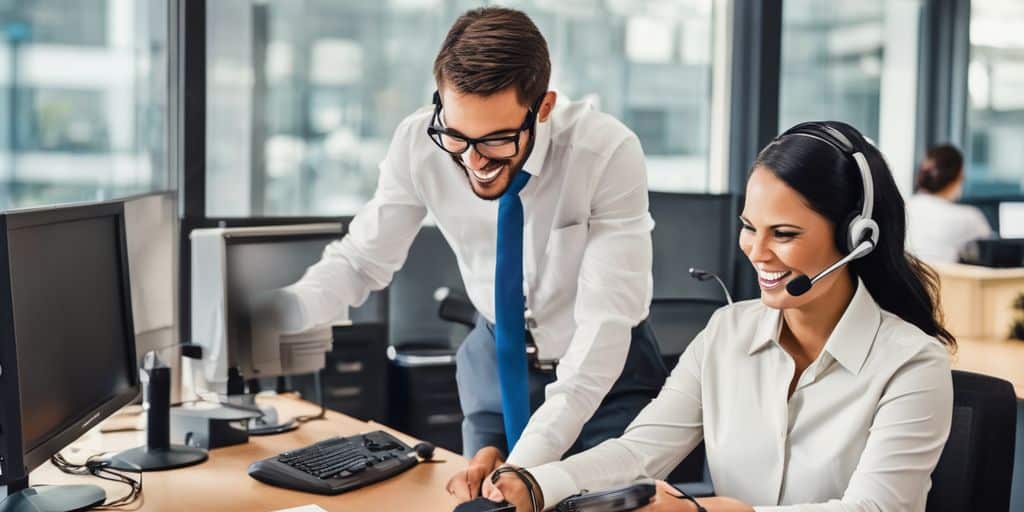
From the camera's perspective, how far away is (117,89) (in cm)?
348

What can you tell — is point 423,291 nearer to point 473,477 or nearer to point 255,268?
point 255,268

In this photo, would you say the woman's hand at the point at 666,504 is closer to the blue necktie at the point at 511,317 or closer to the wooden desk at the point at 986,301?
the blue necktie at the point at 511,317

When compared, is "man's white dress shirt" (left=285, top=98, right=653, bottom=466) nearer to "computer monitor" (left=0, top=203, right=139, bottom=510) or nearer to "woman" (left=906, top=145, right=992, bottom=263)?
"computer monitor" (left=0, top=203, right=139, bottom=510)

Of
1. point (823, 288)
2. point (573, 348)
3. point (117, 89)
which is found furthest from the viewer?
point (117, 89)

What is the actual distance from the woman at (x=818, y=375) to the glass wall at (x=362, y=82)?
2278mm

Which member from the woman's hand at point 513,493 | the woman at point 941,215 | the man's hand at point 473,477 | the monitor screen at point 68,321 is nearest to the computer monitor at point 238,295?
the monitor screen at point 68,321

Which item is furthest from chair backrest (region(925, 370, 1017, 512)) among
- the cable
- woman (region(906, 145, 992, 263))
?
woman (region(906, 145, 992, 263))

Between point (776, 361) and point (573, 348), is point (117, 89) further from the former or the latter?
point (776, 361)

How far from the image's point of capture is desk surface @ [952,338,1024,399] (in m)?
2.63

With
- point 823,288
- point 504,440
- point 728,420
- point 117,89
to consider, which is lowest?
point 504,440

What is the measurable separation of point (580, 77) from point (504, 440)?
259 cm

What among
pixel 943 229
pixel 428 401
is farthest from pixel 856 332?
pixel 943 229

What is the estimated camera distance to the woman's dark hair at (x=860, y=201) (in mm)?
1537

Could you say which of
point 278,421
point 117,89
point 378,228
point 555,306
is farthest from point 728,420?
point 117,89
